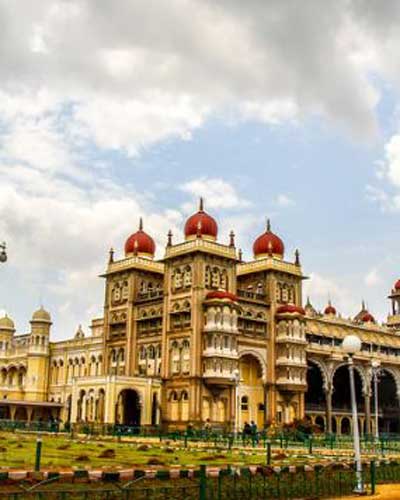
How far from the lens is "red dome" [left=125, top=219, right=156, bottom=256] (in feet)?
245

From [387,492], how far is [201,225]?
4682 cm

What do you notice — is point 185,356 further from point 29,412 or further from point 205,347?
point 29,412

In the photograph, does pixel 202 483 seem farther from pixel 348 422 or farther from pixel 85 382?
pixel 348 422

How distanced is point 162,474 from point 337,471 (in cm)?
676

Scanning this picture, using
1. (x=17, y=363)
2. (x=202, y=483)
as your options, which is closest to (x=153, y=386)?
(x=17, y=363)

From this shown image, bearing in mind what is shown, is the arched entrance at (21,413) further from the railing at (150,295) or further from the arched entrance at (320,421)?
the arched entrance at (320,421)

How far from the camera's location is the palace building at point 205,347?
63719mm

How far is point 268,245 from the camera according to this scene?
73688 mm

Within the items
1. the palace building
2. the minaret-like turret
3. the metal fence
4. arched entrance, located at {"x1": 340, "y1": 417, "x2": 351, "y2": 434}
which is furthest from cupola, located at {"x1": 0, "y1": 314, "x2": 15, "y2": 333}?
the metal fence

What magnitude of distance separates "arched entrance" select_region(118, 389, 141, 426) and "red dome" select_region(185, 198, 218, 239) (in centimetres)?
1614

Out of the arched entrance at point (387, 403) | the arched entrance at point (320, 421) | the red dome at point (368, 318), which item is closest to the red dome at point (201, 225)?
the arched entrance at point (320, 421)

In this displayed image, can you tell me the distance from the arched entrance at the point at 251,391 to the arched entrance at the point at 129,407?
10.0 meters

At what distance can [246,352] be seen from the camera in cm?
6725

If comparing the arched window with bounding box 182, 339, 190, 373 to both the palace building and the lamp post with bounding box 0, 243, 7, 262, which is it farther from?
the lamp post with bounding box 0, 243, 7, 262
